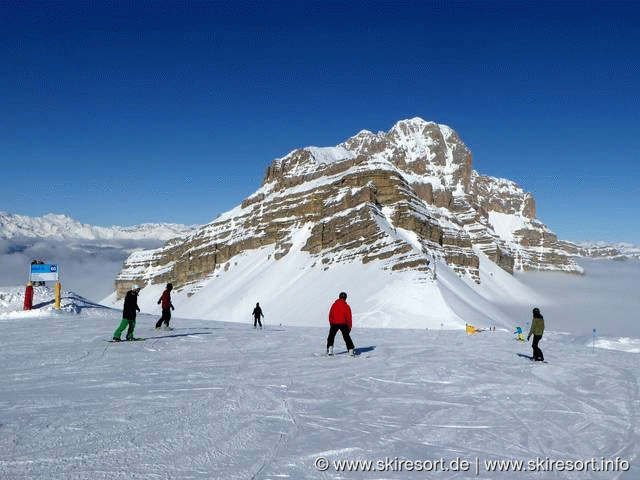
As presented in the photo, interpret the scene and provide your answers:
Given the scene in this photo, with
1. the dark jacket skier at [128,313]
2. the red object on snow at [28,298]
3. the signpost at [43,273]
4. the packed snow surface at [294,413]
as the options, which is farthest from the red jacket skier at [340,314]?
the signpost at [43,273]

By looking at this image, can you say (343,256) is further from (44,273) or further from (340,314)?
(340,314)

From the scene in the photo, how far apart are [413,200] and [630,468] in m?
155

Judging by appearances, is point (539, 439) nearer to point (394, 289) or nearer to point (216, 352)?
point (216, 352)

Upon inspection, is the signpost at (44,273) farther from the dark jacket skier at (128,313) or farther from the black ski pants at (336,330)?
the black ski pants at (336,330)

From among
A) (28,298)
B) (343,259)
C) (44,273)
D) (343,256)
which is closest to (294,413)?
(28,298)

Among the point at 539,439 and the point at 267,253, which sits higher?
the point at 267,253

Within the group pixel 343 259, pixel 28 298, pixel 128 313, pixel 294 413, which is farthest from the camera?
pixel 343 259

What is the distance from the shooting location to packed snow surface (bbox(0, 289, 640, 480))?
6.72 metres

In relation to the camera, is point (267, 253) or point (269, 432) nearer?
point (269, 432)

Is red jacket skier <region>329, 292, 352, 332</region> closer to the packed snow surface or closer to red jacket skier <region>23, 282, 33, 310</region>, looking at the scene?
the packed snow surface

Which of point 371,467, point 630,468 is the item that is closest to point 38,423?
point 371,467

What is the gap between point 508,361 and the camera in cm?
1725

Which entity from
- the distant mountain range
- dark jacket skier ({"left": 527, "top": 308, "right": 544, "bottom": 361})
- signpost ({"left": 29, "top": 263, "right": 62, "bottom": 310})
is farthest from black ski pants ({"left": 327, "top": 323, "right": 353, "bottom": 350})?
the distant mountain range

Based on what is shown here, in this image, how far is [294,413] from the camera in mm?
9211
